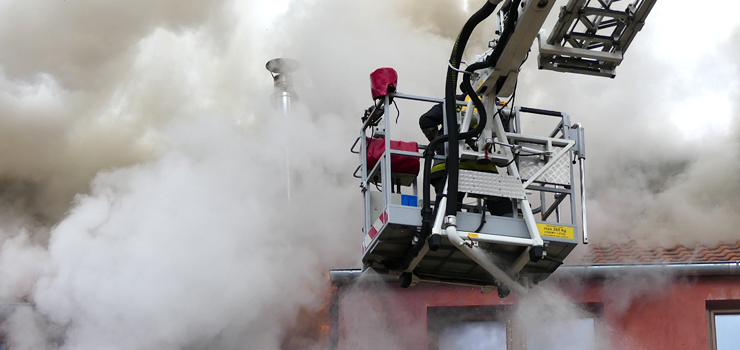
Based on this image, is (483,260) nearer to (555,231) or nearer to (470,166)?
(555,231)

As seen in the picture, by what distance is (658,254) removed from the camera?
10.6m

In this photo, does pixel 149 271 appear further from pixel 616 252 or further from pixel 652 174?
pixel 652 174

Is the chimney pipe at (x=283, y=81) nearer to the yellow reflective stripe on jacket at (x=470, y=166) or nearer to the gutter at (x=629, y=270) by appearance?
the gutter at (x=629, y=270)

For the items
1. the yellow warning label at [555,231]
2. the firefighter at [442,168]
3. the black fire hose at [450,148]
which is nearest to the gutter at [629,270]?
the firefighter at [442,168]

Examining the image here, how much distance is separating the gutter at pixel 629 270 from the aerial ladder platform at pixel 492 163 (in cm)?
266

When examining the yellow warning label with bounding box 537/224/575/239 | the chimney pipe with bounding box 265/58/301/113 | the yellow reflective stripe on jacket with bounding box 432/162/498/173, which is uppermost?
the chimney pipe with bounding box 265/58/301/113

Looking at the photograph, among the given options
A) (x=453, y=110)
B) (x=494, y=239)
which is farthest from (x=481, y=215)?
(x=453, y=110)

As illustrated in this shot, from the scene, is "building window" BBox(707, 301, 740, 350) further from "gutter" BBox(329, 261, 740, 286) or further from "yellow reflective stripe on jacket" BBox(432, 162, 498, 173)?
"yellow reflective stripe on jacket" BBox(432, 162, 498, 173)

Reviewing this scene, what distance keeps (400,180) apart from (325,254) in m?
4.12

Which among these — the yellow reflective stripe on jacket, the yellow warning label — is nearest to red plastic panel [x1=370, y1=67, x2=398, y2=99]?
the yellow reflective stripe on jacket

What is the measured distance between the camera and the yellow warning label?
7.06 metres

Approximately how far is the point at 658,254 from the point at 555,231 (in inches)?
163

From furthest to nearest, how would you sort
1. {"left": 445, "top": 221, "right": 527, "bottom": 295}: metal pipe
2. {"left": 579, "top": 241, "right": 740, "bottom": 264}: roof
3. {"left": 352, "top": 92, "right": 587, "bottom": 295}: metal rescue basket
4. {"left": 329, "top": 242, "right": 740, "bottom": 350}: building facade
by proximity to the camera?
{"left": 579, "top": 241, "right": 740, "bottom": 264}: roof, {"left": 329, "top": 242, "right": 740, "bottom": 350}: building facade, {"left": 352, "top": 92, "right": 587, "bottom": 295}: metal rescue basket, {"left": 445, "top": 221, "right": 527, "bottom": 295}: metal pipe

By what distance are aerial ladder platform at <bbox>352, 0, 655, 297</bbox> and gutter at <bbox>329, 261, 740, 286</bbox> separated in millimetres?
2661
